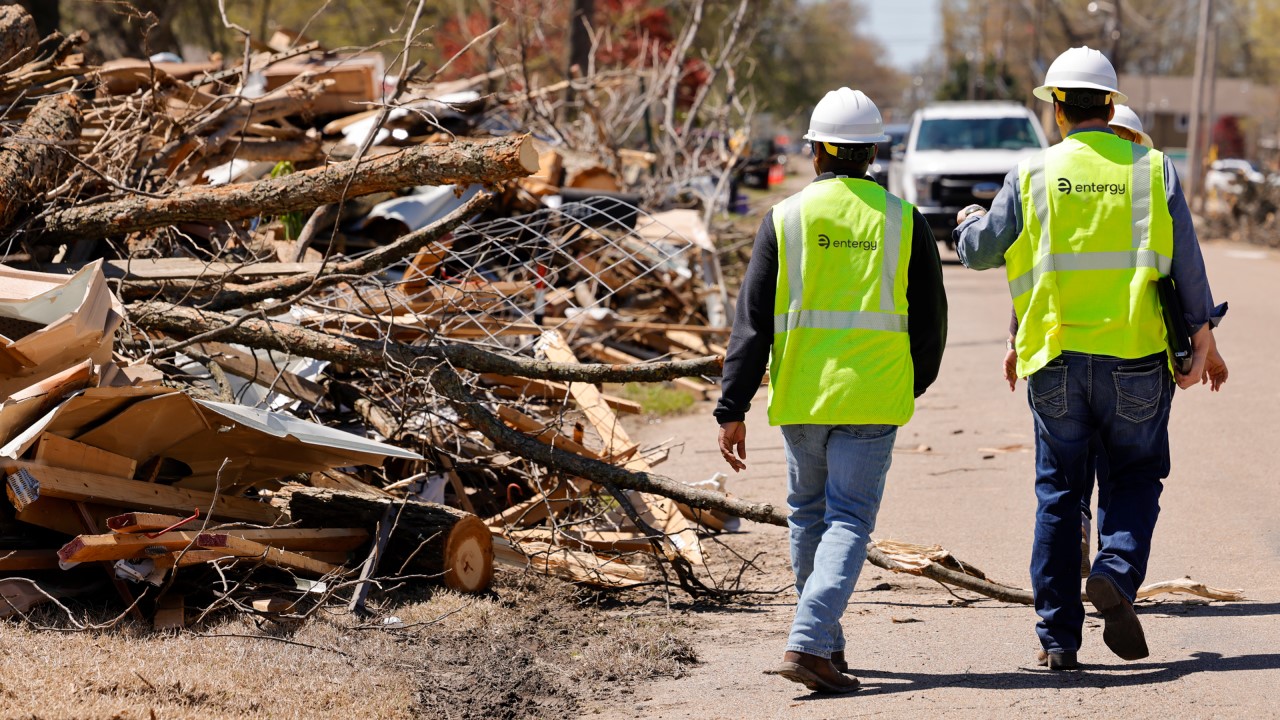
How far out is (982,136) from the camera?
20250 millimetres

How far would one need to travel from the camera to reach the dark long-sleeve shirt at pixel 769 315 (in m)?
4.04

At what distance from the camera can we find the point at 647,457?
6738mm

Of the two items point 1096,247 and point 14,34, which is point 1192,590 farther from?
point 14,34

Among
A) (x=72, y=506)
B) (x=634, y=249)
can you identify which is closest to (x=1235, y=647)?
(x=72, y=506)

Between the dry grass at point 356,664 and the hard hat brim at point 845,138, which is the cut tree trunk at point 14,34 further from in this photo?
the hard hat brim at point 845,138

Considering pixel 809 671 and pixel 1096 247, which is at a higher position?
pixel 1096 247

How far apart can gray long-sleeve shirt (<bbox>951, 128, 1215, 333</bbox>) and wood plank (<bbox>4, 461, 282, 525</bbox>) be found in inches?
101

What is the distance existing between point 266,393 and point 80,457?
6.42 feet

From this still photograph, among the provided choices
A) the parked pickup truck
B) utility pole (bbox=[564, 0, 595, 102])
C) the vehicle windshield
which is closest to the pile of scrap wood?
the parked pickup truck

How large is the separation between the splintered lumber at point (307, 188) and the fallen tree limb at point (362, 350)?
49cm

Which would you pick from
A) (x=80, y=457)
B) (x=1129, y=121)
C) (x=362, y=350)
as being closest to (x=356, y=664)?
(x=80, y=457)

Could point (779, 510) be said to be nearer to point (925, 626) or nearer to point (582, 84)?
point (925, 626)

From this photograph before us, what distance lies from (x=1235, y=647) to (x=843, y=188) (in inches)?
76.8

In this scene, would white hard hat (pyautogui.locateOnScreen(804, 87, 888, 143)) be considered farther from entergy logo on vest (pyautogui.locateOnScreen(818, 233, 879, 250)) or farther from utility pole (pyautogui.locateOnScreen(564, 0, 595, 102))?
utility pole (pyautogui.locateOnScreen(564, 0, 595, 102))
